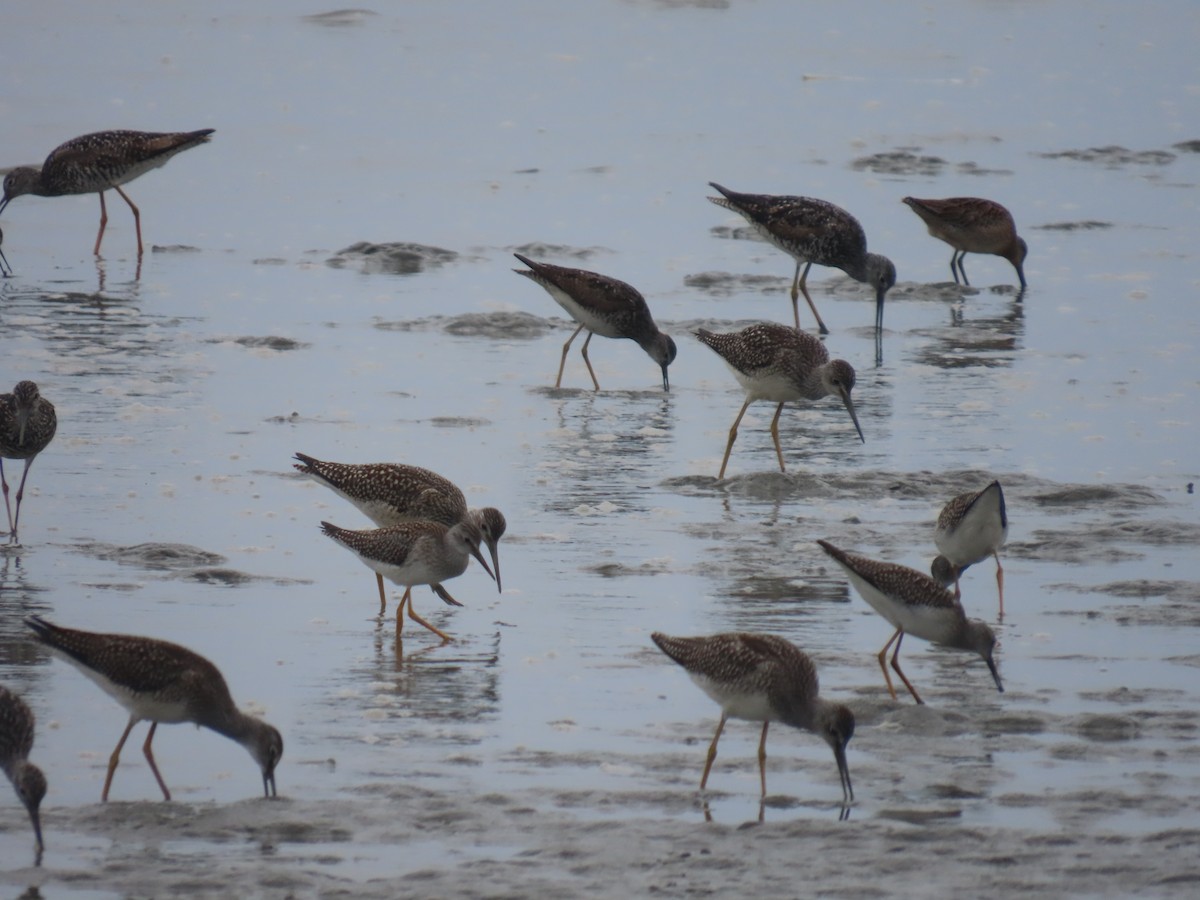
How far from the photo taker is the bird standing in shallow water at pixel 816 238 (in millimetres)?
16859

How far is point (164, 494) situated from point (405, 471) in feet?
5.55

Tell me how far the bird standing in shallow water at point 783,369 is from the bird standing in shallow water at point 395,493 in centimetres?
267

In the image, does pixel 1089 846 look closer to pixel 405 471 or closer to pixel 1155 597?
pixel 1155 597

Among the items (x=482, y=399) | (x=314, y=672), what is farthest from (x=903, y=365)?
(x=314, y=672)

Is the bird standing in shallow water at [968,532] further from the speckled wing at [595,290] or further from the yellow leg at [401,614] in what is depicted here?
the speckled wing at [595,290]

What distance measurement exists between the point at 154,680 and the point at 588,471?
5.18 metres

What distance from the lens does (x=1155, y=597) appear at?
992cm

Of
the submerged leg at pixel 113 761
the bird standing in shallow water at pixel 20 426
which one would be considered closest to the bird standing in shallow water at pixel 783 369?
the bird standing in shallow water at pixel 20 426

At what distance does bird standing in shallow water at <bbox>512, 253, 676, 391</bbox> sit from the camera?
15.0 metres

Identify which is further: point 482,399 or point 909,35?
point 909,35

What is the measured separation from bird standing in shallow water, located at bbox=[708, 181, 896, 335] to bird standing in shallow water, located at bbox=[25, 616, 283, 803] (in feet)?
32.1

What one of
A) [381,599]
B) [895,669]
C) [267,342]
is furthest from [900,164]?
[895,669]

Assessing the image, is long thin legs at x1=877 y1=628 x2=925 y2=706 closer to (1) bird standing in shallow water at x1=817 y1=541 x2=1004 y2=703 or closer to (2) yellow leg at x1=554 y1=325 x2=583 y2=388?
(1) bird standing in shallow water at x1=817 y1=541 x2=1004 y2=703

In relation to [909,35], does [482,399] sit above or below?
below
